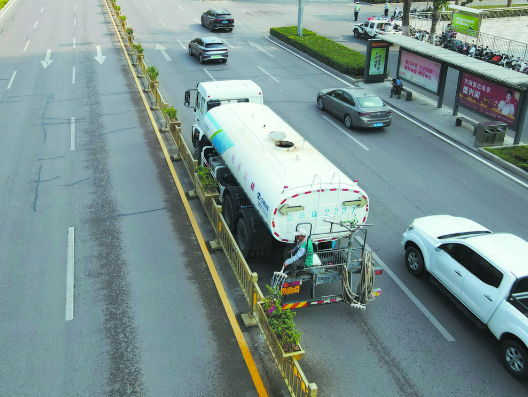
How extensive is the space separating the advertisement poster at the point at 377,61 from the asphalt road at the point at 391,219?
1957 millimetres

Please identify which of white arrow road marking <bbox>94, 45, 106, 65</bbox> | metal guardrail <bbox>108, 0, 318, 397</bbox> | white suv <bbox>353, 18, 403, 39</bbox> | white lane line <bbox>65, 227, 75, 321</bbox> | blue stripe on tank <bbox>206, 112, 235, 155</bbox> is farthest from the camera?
white suv <bbox>353, 18, 403, 39</bbox>

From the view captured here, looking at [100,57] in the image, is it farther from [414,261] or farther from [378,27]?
[414,261]

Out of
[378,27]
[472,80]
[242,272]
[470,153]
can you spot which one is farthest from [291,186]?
[378,27]

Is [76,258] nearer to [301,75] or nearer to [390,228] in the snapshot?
[390,228]

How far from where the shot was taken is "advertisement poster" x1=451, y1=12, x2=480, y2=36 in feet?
107

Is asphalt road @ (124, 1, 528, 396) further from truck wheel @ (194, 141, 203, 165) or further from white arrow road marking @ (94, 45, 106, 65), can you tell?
truck wheel @ (194, 141, 203, 165)

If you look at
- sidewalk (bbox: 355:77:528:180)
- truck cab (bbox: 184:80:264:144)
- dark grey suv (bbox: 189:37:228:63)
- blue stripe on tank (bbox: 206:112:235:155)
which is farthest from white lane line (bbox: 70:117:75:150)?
sidewalk (bbox: 355:77:528:180)

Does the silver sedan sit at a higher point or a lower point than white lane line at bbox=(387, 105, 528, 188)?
higher

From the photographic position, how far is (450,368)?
29.3 feet

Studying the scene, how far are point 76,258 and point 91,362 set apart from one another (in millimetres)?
3712

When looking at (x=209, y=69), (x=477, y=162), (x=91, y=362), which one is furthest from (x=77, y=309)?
(x=209, y=69)

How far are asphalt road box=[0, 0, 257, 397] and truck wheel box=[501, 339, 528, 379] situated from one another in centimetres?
470

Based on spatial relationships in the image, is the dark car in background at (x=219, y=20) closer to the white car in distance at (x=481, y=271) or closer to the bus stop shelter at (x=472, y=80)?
the bus stop shelter at (x=472, y=80)

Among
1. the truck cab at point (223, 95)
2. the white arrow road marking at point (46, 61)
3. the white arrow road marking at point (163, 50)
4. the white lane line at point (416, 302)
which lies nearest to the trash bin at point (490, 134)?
the truck cab at point (223, 95)
